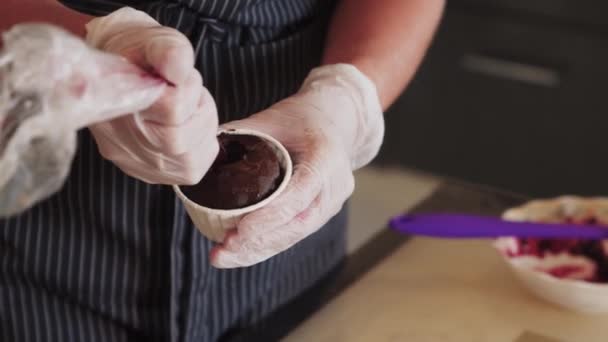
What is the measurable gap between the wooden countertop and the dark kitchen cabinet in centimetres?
104

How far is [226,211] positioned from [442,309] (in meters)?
0.30

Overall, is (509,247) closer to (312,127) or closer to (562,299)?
(562,299)

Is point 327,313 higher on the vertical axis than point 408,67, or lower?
lower

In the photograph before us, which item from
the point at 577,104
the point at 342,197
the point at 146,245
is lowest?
the point at 577,104

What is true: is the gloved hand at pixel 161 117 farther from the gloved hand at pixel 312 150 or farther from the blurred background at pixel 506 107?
the blurred background at pixel 506 107

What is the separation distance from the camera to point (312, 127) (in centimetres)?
69

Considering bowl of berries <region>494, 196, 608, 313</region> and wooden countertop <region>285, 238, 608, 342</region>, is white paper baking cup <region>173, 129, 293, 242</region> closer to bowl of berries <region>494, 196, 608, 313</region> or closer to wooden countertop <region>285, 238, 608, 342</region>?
wooden countertop <region>285, 238, 608, 342</region>

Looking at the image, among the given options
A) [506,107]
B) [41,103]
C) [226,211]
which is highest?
[41,103]

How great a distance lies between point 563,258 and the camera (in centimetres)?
89

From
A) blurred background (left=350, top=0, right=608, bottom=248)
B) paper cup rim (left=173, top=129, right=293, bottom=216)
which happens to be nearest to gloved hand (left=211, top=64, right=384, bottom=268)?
paper cup rim (left=173, top=129, right=293, bottom=216)

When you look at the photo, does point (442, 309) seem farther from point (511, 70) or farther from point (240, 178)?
point (511, 70)

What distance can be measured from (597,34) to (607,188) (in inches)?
12.6

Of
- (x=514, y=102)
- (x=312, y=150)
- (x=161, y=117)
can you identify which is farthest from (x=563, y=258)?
(x=514, y=102)

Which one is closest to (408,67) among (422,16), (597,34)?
(422,16)
